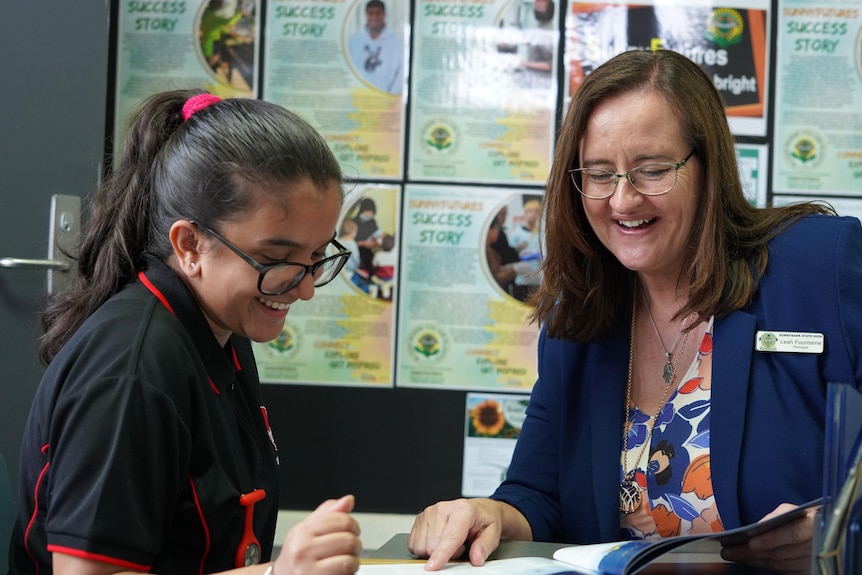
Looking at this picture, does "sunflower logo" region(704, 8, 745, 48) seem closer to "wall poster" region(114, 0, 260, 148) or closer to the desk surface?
"wall poster" region(114, 0, 260, 148)

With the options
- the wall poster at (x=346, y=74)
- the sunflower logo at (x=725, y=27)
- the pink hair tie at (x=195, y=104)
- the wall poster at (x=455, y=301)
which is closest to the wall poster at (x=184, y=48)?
the wall poster at (x=346, y=74)

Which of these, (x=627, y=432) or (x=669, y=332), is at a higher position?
(x=669, y=332)

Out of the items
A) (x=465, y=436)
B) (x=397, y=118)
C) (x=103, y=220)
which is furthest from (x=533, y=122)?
(x=103, y=220)

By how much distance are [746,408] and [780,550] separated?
15.0 inches

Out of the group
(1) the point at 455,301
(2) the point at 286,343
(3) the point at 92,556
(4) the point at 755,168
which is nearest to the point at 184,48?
(2) the point at 286,343

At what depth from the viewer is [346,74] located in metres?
2.69

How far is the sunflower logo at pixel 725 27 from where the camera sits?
103 inches

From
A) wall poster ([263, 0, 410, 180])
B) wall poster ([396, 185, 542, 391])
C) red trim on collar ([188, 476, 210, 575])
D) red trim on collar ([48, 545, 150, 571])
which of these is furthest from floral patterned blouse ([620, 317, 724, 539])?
wall poster ([263, 0, 410, 180])

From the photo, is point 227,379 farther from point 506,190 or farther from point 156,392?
point 506,190

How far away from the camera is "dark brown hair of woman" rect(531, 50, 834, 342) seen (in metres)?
1.46

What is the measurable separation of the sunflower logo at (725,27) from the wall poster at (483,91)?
0.47 meters

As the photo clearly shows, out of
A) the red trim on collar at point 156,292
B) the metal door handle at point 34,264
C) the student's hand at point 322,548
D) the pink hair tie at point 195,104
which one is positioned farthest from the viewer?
the metal door handle at point 34,264

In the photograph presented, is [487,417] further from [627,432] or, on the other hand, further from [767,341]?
[767,341]

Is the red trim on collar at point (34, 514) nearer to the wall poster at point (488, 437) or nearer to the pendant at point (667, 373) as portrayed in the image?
the pendant at point (667, 373)
